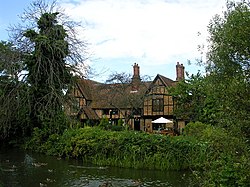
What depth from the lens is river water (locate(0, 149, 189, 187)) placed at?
14.3 meters

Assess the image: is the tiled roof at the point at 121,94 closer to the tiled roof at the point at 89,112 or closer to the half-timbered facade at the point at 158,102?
the half-timbered facade at the point at 158,102

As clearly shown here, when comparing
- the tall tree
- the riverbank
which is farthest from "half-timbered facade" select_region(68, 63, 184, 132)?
the tall tree

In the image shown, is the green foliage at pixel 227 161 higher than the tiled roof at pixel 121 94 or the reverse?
the reverse

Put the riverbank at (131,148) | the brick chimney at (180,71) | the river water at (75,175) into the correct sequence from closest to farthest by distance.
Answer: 1. the river water at (75,175)
2. the riverbank at (131,148)
3. the brick chimney at (180,71)

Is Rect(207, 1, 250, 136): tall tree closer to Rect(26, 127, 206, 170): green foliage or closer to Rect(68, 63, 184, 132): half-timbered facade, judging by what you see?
Rect(26, 127, 206, 170): green foliage

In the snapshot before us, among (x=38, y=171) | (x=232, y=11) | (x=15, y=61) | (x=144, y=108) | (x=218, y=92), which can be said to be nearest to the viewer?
(x=218, y=92)

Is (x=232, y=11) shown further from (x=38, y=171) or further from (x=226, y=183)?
(x=38, y=171)

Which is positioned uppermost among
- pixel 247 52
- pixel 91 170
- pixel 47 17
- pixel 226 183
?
pixel 47 17

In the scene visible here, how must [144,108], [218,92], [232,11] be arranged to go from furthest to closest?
1. [144,108]
2. [232,11]
3. [218,92]

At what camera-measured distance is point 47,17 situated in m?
26.2

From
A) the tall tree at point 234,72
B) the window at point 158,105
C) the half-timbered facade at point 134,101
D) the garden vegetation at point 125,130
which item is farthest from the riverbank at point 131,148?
the window at point 158,105

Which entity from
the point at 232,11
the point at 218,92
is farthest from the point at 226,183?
the point at 232,11

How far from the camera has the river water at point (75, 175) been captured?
14258 mm

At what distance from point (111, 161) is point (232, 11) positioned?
13868 mm
